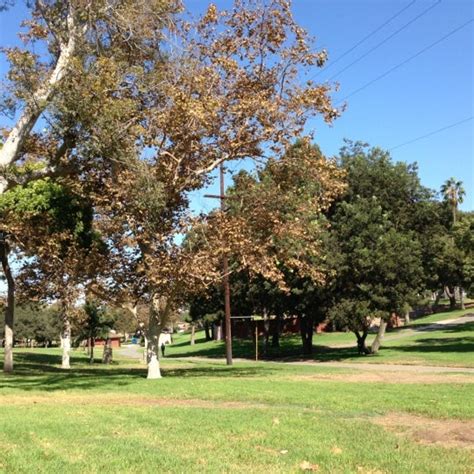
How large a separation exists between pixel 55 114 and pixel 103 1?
3.14 meters

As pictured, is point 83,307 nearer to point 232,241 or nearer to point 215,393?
point 232,241

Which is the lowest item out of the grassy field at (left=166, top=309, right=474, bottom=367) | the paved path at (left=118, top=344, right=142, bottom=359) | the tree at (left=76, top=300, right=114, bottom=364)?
the paved path at (left=118, top=344, right=142, bottom=359)

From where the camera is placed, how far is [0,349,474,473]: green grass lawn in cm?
608

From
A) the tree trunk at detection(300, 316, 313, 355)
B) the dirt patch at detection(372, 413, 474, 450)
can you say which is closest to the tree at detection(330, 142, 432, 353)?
the tree trunk at detection(300, 316, 313, 355)

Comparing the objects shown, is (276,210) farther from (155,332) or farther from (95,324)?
(95,324)

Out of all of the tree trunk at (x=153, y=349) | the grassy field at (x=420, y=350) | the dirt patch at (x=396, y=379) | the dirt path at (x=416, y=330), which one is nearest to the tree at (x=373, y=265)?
the grassy field at (x=420, y=350)

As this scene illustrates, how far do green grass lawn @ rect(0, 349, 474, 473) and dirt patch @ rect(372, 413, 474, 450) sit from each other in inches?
1.2

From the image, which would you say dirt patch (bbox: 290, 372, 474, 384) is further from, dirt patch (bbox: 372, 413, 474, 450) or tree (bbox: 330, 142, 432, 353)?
tree (bbox: 330, 142, 432, 353)

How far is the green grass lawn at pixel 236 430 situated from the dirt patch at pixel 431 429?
3 centimetres

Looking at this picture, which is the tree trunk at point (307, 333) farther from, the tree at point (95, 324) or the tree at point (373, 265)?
the tree at point (95, 324)

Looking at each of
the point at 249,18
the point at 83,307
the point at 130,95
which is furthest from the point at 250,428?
the point at 83,307

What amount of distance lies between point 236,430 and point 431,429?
2.79 m

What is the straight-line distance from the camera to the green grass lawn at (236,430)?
608cm

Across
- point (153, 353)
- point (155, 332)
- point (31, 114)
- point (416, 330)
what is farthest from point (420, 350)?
point (31, 114)
